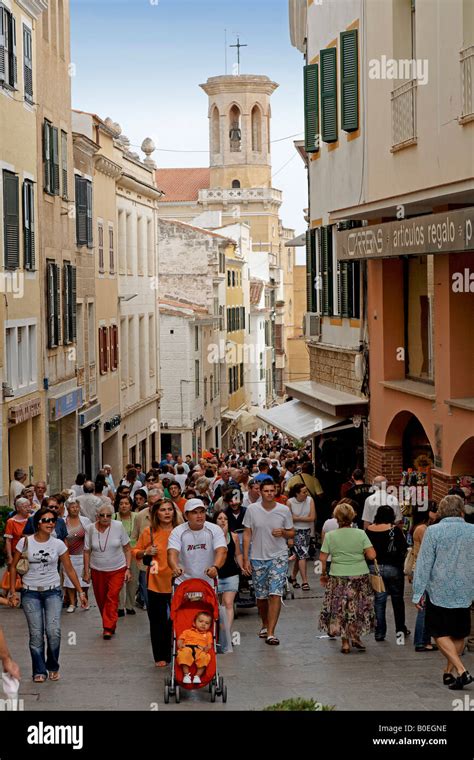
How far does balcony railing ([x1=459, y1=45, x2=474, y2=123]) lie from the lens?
15.8m

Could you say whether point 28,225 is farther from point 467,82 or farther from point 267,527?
point 267,527

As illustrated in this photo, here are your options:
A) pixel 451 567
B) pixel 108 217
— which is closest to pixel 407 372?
pixel 451 567

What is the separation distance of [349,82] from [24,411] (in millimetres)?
8870

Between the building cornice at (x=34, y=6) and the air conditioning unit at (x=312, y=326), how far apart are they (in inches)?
312

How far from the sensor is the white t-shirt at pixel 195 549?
1274 centimetres

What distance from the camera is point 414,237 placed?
16766 mm

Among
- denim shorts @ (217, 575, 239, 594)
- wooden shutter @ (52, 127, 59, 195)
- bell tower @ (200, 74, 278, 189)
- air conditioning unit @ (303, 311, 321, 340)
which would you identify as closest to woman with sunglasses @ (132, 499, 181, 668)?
denim shorts @ (217, 575, 239, 594)

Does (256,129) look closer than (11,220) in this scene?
No

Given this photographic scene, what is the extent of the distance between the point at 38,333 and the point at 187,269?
122ft

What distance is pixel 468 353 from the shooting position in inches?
721

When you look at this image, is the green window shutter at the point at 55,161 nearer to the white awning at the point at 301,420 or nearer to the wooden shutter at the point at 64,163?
the wooden shutter at the point at 64,163

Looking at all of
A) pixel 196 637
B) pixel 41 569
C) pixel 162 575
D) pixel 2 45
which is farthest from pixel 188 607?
pixel 2 45

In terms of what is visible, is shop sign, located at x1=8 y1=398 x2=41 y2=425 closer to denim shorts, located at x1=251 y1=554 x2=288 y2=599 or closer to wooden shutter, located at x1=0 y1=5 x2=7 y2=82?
wooden shutter, located at x1=0 y1=5 x2=7 y2=82

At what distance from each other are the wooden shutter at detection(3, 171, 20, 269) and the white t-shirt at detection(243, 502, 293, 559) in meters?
12.6
